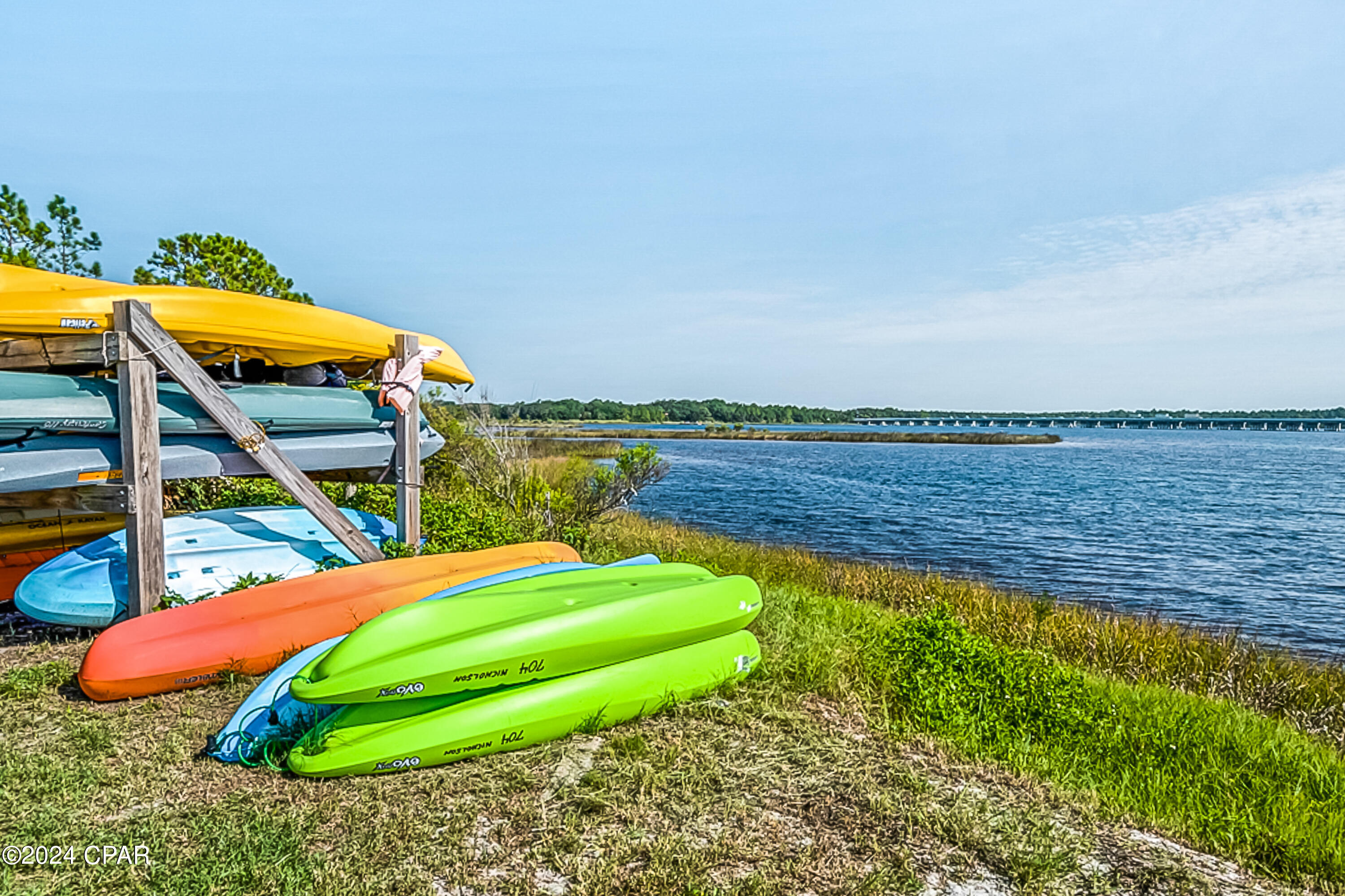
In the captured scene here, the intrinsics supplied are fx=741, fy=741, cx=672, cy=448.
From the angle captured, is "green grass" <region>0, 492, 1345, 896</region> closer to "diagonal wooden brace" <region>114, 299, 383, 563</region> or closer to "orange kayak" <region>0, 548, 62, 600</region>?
"orange kayak" <region>0, 548, 62, 600</region>

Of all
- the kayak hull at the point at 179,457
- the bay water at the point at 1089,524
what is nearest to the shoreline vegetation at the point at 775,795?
the kayak hull at the point at 179,457

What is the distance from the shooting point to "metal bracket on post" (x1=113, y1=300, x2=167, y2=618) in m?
5.01

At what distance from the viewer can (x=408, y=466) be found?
6957 mm

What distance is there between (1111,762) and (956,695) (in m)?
0.81

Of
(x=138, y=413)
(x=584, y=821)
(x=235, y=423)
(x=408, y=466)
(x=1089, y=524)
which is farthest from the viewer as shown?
(x=1089, y=524)

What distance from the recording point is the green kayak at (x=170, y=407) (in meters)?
5.06

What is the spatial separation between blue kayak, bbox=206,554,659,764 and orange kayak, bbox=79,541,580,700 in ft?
2.16

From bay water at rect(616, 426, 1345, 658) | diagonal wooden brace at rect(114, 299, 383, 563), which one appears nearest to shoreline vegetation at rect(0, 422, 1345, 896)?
diagonal wooden brace at rect(114, 299, 383, 563)

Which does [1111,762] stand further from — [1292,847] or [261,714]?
[261,714]

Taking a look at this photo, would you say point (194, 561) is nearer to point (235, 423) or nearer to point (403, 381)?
point (235, 423)

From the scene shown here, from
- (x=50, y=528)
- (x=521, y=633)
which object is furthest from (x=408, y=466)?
(x=521, y=633)

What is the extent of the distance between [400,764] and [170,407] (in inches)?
149

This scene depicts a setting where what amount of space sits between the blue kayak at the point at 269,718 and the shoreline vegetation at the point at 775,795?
0.38ft

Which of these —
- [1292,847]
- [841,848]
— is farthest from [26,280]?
[1292,847]
